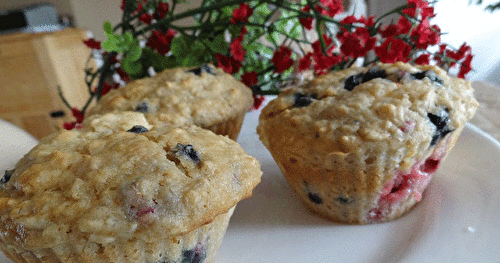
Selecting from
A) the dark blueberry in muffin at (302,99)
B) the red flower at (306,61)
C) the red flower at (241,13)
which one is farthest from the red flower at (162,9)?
the dark blueberry in muffin at (302,99)

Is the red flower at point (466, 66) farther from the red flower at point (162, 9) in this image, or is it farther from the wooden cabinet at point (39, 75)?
the wooden cabinet at point (39, 75)

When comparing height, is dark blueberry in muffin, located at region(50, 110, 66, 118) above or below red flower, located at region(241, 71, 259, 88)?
below

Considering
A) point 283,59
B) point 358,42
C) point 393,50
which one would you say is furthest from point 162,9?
point 393,50

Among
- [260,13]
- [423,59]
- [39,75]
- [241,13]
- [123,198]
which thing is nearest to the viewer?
[123,198]

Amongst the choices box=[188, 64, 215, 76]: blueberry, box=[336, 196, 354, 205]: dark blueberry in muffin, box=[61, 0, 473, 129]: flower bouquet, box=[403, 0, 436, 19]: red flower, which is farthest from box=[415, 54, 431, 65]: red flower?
box=[188, 64, 215, 76]: blueberry

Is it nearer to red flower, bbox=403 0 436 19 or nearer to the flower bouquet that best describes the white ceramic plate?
the flower bouquet

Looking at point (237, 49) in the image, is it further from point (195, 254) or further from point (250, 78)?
point (195, 254)
